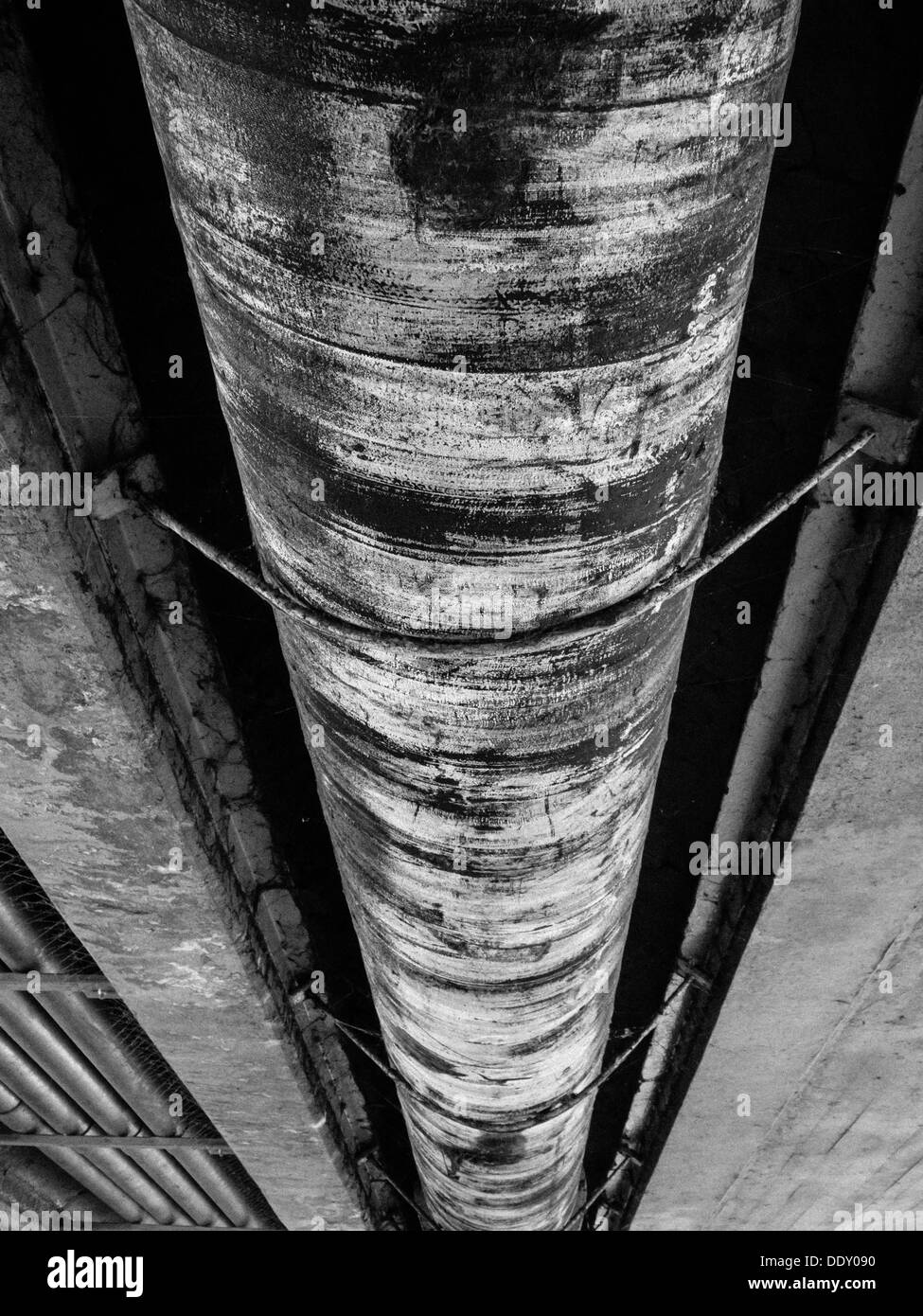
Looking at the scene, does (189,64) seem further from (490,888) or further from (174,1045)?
(174,1045)

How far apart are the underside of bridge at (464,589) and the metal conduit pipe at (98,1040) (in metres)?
0.03

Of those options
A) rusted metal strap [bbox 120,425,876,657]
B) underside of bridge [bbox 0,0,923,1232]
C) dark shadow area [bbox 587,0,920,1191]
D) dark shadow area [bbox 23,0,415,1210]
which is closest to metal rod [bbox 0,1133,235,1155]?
underside of bridge [bbox 0,0,923,1232]

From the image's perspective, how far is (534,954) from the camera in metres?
2.84

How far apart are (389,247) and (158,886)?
102 inches

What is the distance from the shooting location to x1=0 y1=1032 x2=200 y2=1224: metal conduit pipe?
4871 millimetres

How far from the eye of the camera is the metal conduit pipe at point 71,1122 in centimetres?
487

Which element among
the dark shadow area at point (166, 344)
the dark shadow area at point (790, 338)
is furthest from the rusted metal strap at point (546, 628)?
the dark shadow area at point (166, 344)

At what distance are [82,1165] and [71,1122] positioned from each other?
0.56m

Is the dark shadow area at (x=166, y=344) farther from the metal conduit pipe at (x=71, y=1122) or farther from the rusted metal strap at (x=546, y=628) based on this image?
the metal conduit pipe at (x=71, y=1122)

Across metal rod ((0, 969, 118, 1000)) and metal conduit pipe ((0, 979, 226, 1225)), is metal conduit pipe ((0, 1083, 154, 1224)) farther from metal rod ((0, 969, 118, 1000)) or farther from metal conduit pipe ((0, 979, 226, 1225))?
metal rod ((0, 969, 118, 1000))

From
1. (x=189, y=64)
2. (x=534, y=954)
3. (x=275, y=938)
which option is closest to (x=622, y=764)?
(x=534, y=954)

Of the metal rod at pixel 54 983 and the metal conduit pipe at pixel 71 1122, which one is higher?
the metal rod at pixel 54 983

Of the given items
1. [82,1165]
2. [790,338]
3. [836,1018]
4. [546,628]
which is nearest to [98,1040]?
[82,1165]

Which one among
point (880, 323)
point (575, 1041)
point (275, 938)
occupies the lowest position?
point (575, 1041)
